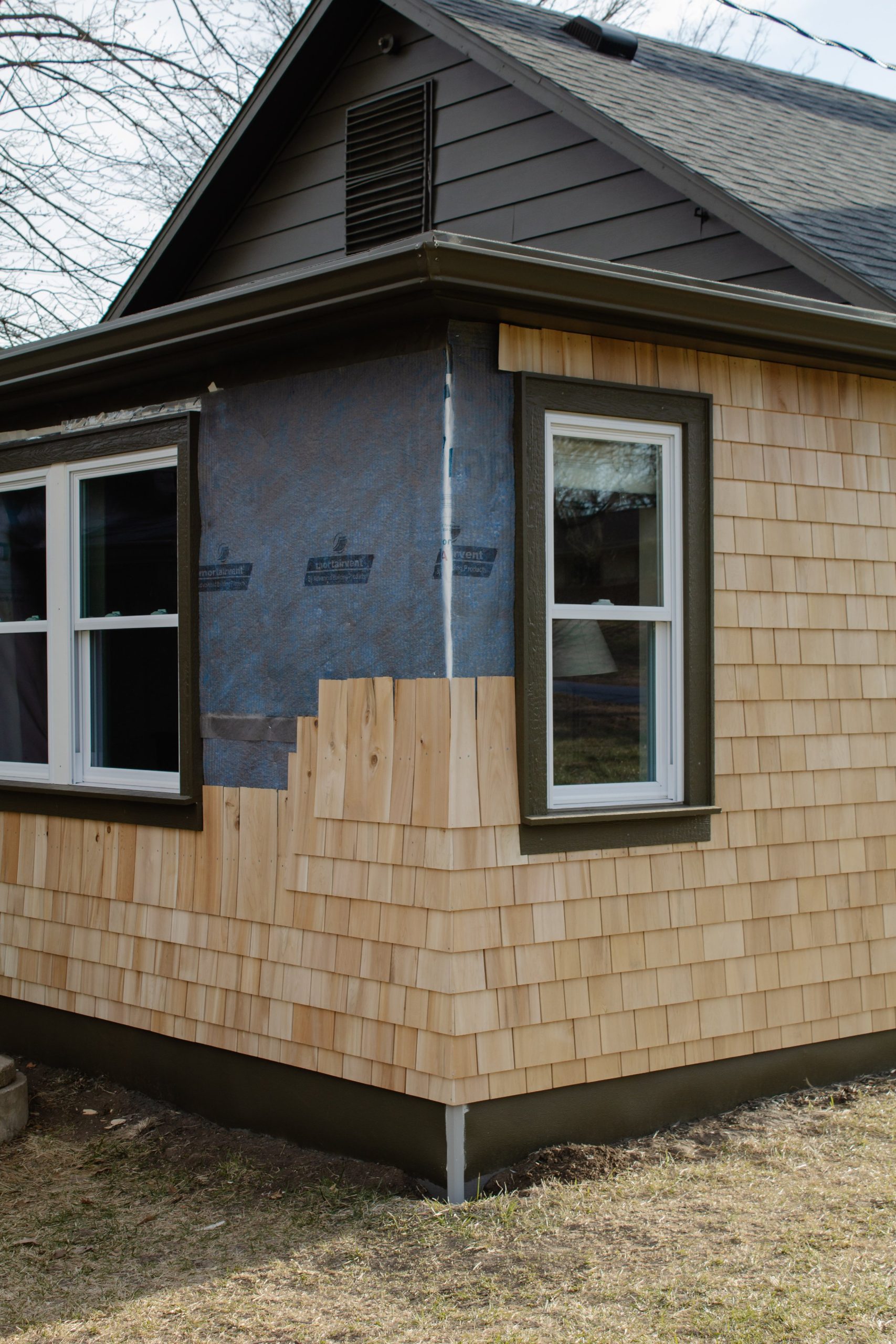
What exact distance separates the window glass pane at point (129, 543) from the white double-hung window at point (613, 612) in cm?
166

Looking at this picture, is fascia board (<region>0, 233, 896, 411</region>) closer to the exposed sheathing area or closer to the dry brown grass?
the exposed sheathing area

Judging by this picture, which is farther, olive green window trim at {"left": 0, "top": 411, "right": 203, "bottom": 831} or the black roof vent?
the black roof vent

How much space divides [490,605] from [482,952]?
1173 millimetres

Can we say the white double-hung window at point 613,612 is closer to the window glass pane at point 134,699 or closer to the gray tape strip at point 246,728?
the gray tape strip at point 246,728

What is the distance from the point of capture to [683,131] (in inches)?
276

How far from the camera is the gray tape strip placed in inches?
191

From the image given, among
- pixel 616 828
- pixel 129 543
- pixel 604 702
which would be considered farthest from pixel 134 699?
pixel 616 828

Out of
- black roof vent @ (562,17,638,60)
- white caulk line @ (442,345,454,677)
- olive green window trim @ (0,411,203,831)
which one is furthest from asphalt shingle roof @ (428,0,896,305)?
olive green window trim @ (0,411,203,831)

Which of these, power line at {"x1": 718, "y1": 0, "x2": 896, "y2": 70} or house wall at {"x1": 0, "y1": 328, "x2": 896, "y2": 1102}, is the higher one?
power line at {"x1": 718, "y1": 0, "x2": 896, "y2": 70}

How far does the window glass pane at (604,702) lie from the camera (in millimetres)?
4648

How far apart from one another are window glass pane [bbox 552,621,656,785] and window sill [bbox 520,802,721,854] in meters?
0.16

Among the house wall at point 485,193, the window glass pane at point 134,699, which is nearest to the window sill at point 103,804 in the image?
the window glass pane at point 134,699

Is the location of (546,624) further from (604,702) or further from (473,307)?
(473,307)

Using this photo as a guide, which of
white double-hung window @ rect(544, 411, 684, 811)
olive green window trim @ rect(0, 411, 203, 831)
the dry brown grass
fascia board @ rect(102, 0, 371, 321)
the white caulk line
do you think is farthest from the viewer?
fascia board @ rect(102, 0, 371, 321)
